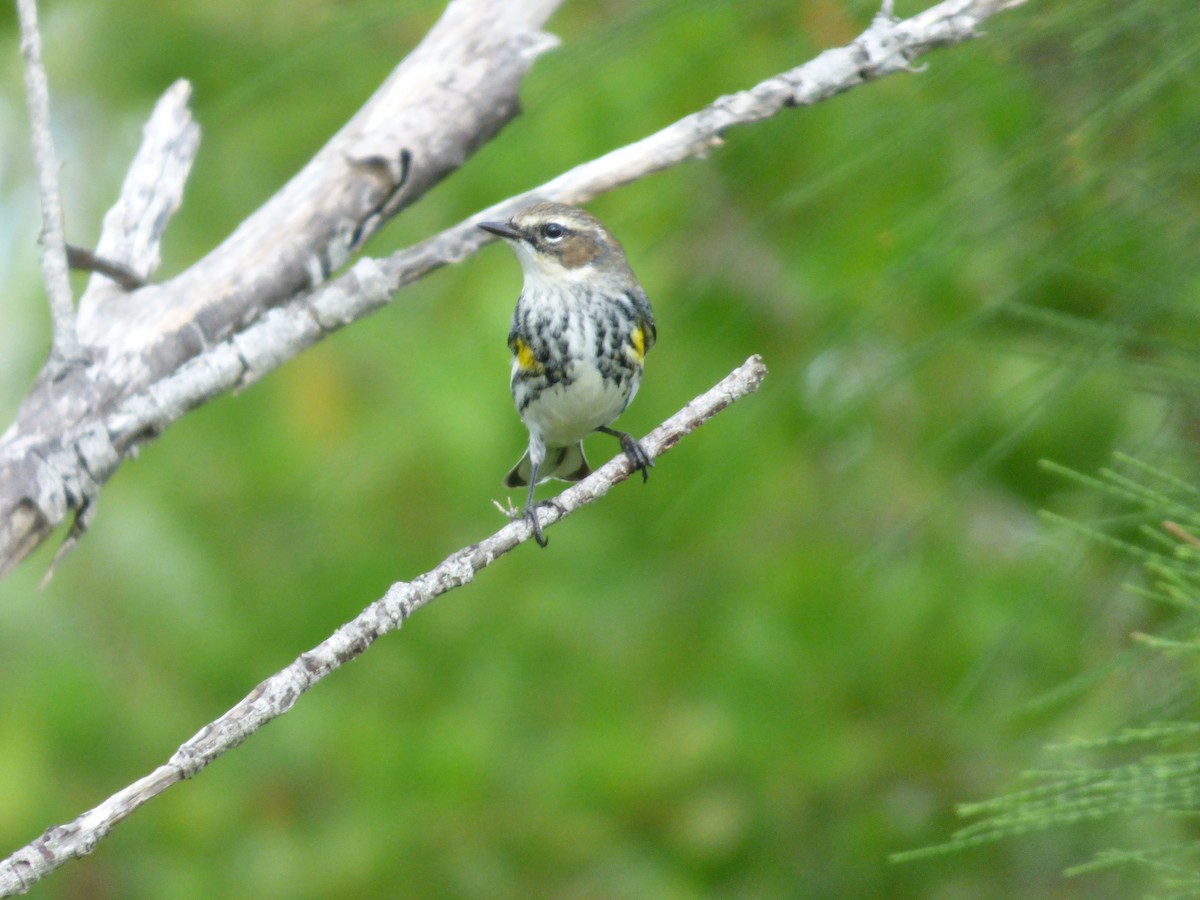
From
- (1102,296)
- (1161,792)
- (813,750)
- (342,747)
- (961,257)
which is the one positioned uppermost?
(961,257)

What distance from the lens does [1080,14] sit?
195 cm

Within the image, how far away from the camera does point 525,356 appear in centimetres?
279

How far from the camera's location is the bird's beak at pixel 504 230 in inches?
91.4

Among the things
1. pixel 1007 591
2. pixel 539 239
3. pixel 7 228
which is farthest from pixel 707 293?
pixel 7 228

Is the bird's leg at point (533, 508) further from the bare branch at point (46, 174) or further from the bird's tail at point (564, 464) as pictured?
the bare branch at point (46, 174)

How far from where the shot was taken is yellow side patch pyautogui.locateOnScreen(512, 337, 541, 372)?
9.04ft

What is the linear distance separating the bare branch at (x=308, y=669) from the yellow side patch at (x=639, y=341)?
38.8 inches

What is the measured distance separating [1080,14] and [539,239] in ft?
3.72

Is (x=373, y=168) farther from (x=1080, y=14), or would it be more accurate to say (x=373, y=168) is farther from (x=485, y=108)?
(x=1080, y=14)

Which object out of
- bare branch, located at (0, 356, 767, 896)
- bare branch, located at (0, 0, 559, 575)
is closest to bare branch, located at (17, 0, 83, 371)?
bare branch, located at (0, 0, 559, 575)

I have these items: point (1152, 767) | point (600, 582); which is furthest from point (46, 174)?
point (600, 582)

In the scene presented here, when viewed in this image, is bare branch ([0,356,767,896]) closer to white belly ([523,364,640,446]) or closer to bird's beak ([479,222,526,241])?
bird's beak ([479,222,526,241])

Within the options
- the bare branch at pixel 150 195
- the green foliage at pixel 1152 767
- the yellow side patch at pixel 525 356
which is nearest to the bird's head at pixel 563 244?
the yellow side patch at pixel 525 356

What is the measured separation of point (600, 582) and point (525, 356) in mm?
1012
